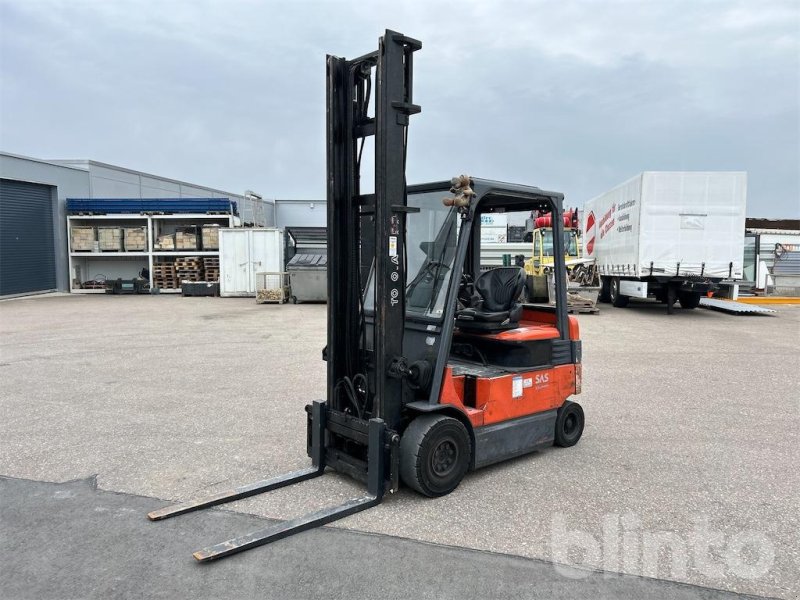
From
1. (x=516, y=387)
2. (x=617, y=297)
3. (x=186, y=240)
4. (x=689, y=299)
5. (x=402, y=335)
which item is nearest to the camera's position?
Answer: (x=402, y=335)

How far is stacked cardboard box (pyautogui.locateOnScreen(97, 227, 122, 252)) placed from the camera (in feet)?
87.5

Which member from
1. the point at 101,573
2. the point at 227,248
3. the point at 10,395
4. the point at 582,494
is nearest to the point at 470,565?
the point at 582,494

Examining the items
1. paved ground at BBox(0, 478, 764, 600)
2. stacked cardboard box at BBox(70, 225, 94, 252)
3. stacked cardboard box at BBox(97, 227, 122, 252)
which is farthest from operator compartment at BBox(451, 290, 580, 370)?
stacked cardboard box at BBox(70, 225, 94, 252)

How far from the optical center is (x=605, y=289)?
2170cm

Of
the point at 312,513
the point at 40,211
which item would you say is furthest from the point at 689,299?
the point at 40,211

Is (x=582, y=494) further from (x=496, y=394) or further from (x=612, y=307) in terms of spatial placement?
(x=612, y=307)

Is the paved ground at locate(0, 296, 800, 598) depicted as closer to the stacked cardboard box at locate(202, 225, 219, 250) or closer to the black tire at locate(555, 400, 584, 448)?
the black tire at locate(555, 400, 584, 448)

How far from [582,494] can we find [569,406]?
3.88 feet

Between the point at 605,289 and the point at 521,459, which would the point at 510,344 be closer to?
the point at 521,459

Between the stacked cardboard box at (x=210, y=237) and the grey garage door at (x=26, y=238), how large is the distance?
21.8 ft

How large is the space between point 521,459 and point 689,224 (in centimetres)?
1301

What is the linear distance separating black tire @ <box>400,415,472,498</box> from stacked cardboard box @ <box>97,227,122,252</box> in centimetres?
2615

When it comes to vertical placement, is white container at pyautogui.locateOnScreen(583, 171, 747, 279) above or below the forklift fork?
above

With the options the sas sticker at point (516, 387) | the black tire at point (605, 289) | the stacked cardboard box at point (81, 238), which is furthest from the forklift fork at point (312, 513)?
the stacked cardboard box at point (81, 238)
